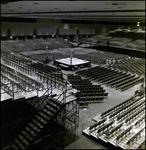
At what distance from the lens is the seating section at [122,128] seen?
9094mm

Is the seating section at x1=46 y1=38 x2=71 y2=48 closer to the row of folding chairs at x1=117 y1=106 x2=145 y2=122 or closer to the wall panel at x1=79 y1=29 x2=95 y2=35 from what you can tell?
the wall panel at x1=79 y1=29 x2=95 y2=35

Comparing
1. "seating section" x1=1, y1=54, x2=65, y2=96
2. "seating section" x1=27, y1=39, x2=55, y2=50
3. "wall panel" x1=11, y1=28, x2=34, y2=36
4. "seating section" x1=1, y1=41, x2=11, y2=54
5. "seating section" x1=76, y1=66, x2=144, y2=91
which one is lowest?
"seating section" x1=76, y1=66, x2=144, y2=91

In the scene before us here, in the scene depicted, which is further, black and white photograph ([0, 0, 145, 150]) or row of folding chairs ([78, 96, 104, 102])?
row of folding chairs ([78, 96, 104, 102])

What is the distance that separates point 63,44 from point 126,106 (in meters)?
29.0

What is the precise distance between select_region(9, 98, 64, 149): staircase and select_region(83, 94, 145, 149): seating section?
239cm

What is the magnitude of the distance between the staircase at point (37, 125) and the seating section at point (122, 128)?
2.39 m

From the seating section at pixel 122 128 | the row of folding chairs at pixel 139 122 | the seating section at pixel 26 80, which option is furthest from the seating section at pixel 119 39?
the row of folding chairs at pixel 139 122

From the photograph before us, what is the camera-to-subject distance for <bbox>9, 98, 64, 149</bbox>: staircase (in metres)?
8.67

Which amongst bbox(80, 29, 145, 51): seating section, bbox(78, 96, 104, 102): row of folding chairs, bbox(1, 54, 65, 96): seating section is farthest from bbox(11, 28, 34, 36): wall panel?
bbox(78, 96, 104, 102): row of folding chairs

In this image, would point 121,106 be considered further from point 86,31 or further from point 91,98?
point 86,31

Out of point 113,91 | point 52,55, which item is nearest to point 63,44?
point 52,55

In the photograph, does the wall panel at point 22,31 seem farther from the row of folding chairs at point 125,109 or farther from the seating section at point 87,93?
the row of folding chairs at point 125,109

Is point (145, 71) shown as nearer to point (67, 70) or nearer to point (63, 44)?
point (67, 70)

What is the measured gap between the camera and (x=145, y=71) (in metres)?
23.2
